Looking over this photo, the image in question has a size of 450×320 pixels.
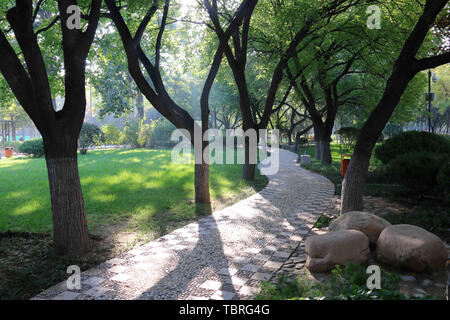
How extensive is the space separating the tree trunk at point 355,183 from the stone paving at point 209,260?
3.05 feet

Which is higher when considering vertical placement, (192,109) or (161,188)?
(192,109)

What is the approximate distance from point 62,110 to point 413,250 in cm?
569

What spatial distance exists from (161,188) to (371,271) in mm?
8659

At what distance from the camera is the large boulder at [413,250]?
4.58 metres

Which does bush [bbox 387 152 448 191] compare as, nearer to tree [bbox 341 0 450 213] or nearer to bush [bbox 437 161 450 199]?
bush [bbox 437 161 450 199]

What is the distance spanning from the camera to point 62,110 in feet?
18.5

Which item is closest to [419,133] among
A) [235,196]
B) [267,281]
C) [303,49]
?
[303,49]

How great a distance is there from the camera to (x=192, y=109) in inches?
1909

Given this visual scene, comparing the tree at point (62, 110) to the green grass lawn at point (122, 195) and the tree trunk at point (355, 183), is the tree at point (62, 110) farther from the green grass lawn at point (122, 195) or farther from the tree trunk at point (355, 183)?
the tree trunk at point (355, 183)

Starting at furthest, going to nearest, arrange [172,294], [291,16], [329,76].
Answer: [329,76] → [291,16] → [172,294]

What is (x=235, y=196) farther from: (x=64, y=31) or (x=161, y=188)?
(x=64, y=31)

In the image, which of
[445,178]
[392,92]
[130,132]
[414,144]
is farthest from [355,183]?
[130,132]

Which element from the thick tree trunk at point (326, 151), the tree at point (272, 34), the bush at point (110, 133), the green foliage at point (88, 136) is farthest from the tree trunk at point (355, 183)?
the bush at point (110, 133)

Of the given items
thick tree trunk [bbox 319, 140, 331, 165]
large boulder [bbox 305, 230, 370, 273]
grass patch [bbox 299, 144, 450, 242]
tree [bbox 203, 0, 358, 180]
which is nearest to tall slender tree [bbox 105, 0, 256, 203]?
tree [bbox 203, 0, 358, 180]
